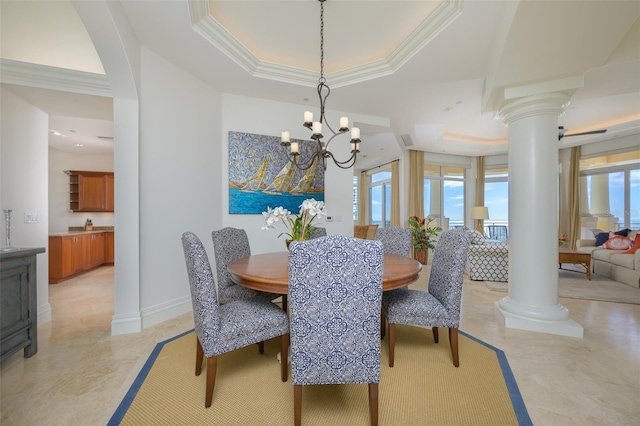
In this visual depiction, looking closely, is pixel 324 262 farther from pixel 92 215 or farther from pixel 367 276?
pixel 92 215

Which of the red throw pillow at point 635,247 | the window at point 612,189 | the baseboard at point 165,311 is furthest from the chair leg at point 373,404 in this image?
the window at point 612,189

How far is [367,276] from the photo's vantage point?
127 centimetres

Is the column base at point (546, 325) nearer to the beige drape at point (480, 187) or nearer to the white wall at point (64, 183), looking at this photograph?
the beige drape at point (480, 187)

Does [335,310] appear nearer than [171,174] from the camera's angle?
Yes

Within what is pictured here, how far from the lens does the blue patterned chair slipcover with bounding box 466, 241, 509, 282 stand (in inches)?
176

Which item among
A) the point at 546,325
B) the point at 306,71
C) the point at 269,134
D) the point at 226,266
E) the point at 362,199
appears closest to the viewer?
the point at 226,266

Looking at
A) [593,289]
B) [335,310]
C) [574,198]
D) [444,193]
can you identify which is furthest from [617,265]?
[335,310]

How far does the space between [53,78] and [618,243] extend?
330 inches

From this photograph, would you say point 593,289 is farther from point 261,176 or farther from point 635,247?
point 261,176

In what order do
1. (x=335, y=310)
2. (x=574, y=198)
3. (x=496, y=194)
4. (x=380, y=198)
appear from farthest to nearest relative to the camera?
(x=380, y=198)
(x=496, y=194)
(x=574, y=198)
(x=335, y=310)

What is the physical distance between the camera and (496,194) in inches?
314

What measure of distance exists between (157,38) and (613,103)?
6.77 metres

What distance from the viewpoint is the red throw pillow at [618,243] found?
4.83 meters

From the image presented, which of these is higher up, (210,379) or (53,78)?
(53,78)
